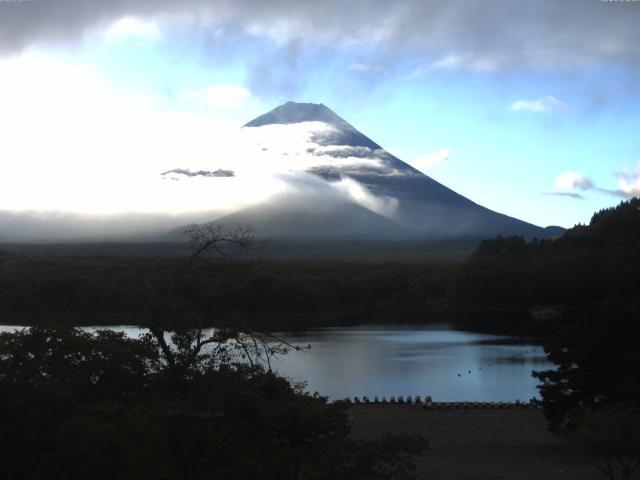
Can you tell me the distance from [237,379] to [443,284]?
48803mm

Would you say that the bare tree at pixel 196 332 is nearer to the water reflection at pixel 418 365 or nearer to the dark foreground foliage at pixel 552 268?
the water reflection at pixel 418 365

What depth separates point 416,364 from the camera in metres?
24.9

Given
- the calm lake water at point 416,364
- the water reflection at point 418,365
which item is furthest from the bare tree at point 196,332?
the water reflection at point 418,365

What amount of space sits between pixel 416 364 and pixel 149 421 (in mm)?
20468

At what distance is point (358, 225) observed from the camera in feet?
378

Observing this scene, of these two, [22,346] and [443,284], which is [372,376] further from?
[443,284]

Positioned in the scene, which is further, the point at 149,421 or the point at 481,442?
the point at 481,442

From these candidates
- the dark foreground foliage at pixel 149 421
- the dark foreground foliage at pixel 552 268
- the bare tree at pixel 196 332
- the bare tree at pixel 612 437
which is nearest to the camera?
the dark foreground foliage at pixel 149 421

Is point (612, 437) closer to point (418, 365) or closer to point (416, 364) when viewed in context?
point (418, 365)

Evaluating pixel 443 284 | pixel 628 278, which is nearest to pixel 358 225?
pixel 443 284

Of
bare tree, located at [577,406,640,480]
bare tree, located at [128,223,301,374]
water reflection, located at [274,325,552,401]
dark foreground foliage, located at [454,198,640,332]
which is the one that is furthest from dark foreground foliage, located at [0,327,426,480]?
dark foreground foliage, located at [454,198,640,332]

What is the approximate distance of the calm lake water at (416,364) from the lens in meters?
20.0

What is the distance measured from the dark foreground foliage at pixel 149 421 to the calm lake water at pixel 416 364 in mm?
9014

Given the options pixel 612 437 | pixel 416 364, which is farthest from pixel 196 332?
pixel 416 364
